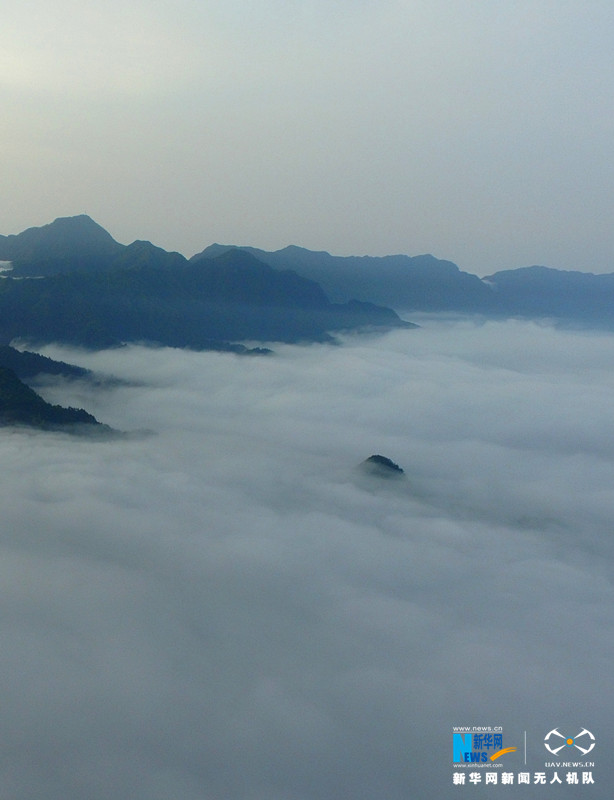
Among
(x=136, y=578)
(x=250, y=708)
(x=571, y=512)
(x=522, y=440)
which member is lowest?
(x=250, y=708)

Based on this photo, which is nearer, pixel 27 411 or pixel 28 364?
pixel 27 411

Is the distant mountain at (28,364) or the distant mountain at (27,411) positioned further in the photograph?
the distant mountain at (28,364)

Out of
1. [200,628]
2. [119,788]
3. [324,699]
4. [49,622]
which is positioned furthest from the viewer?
[200,628]

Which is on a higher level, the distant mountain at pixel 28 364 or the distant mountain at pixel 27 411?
the distant mountain at pixel 28 364

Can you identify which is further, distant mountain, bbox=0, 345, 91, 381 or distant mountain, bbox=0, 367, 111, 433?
distant mountain, bbox=0, 345, 91, 381

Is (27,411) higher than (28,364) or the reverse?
the reverse

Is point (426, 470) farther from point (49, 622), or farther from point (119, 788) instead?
point (119, 788)

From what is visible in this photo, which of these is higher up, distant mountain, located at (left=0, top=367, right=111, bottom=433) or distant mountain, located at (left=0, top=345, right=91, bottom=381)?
distant mountain, located at (left=0, top=345, right=91, bottom=381)

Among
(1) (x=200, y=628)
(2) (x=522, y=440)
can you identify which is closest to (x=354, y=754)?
(1) (x=200, y=628)
